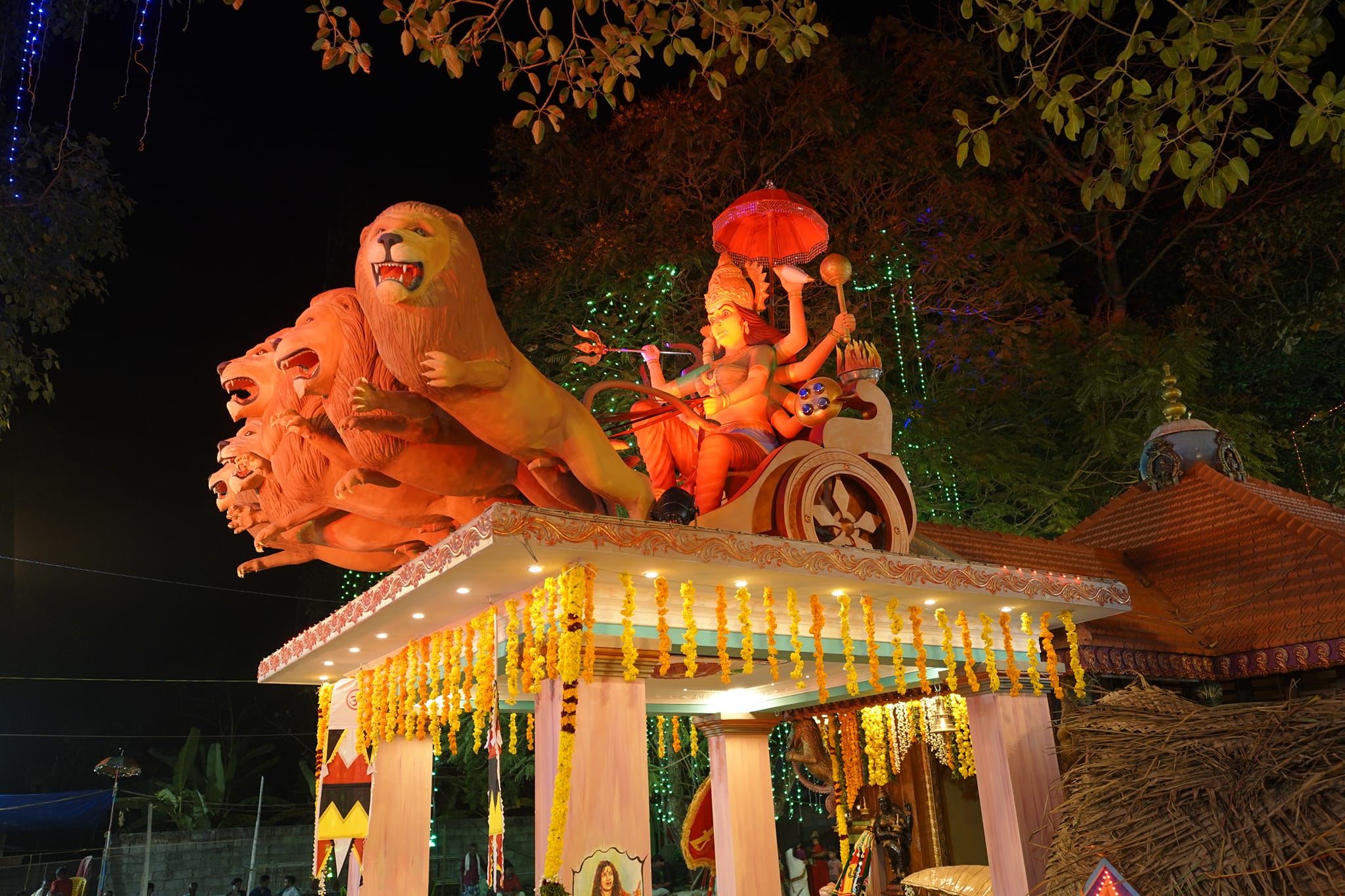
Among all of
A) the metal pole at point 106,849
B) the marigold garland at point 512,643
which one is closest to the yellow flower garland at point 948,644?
the marigold garland at point 512,643

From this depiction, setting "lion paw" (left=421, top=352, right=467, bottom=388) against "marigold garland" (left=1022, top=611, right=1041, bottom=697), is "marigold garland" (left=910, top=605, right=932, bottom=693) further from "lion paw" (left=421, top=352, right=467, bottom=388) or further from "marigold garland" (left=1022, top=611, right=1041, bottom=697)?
"lion paw" (left=421, top=352, right=467, bottom=388)

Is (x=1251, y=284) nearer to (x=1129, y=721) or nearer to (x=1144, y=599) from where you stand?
(x=1144, y=599)

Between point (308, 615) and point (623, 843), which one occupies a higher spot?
point (308, 615)

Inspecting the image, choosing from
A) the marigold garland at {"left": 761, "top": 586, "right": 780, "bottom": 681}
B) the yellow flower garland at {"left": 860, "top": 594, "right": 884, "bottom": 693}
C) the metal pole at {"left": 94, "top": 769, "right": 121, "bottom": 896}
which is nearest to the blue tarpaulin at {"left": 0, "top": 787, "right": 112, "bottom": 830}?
the metal pole at {"left": 94, "top": 769, "right": 121, "bottom": 896}

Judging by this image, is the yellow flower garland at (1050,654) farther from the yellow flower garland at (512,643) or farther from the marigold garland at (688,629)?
the yellow flower garland at (512,643)

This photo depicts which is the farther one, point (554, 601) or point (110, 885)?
point (110, 885)

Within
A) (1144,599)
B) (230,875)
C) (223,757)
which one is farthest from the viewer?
(223,757)

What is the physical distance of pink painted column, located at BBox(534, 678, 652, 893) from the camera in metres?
5.83

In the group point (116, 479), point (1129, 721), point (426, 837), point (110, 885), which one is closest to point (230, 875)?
point (110, 885)

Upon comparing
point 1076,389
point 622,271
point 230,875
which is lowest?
point 230,875

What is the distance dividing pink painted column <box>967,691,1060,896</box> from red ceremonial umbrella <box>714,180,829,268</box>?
431 centimetres

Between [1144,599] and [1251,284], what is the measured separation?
31.5 feet

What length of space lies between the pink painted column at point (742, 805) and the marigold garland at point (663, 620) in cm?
392

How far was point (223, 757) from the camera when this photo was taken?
21.4 meters
